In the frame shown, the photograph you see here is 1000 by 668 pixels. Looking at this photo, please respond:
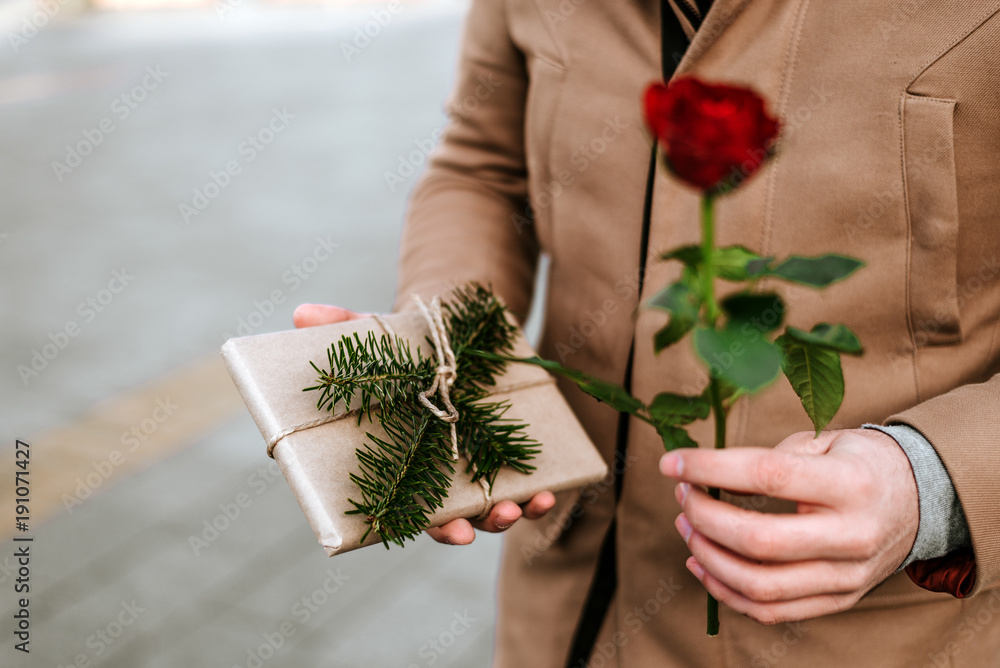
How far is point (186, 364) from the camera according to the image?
3.98 metres

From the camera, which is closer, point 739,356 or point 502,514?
point 739,356

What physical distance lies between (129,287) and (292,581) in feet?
8.50

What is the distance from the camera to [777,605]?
0.79 metres

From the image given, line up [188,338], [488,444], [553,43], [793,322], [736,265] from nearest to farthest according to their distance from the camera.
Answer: [736,265] < [488,444] < [793,322] < [553,43] < [188,338]

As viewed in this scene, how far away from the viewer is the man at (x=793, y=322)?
80 cm

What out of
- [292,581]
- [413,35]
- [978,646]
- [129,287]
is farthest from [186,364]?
[413,35]

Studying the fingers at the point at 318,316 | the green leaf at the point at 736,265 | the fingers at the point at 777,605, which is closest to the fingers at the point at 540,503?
the fingers at the point at 777,605

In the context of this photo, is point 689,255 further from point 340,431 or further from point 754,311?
point 340,431

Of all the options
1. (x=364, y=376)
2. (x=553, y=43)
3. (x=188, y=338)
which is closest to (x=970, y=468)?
(x=364, y=376)

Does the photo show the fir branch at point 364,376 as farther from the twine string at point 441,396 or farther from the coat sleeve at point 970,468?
the coat sleeve at point 970,468

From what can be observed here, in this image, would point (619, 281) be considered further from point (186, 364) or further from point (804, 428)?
point (186, 364)

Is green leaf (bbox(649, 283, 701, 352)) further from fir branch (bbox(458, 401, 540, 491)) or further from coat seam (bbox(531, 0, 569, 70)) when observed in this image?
coat seam (bbox(531, 0, 569, 70))

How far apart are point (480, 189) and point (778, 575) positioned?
910 millimetres

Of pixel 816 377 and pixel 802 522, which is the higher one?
pixel 816 377
